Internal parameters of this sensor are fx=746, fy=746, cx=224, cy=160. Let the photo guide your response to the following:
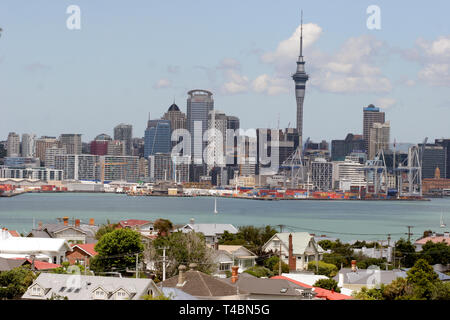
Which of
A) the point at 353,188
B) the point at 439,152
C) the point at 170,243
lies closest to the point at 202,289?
the point at 170,243

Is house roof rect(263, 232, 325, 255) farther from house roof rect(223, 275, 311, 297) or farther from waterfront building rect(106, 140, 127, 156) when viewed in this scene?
waterfront building rect(106, 140, 127, 156)

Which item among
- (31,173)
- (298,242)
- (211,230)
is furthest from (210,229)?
(31,173)

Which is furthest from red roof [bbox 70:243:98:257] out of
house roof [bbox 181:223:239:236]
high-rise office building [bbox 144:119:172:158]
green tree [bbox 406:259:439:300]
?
high-rise office building [bbox 144:119:172:158]

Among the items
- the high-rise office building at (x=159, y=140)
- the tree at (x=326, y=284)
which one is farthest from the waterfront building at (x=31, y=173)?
the tree at (x=326, y=284)

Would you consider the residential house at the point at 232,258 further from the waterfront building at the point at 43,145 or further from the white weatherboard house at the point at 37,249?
the waterfront building at the point at 43,145
